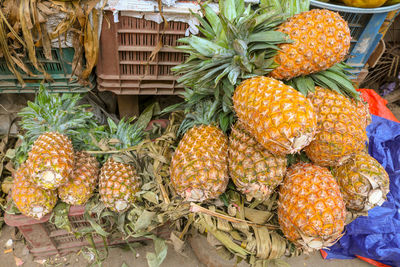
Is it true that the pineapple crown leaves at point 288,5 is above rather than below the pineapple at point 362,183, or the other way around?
above

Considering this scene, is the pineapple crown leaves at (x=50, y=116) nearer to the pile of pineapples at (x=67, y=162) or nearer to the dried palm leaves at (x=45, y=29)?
the pile of pineapples at (x=67, y=162)

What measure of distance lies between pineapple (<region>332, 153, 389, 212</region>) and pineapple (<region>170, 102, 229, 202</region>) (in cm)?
80

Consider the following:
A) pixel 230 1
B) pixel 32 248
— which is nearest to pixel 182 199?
pixel 230 1

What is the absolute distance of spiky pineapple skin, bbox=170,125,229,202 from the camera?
1555mm

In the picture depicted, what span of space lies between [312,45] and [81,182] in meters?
1.77

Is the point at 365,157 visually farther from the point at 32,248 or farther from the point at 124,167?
the point at 32,248

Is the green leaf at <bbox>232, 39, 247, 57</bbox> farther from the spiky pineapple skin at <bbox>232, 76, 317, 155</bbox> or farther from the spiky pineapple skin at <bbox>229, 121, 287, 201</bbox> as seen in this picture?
the spiky pineapple skin at <bbox>229, 121, 287, 201</bbox>

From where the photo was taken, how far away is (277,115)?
130 cm

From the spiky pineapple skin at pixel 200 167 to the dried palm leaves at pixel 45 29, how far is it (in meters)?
1.09

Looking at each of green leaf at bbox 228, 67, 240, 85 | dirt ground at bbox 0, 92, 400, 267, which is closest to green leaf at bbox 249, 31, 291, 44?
green leaf at bbox 228, 67, 240, 85

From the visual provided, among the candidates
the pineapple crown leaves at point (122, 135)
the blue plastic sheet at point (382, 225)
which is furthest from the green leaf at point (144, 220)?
the blue plastic sheet at point (382, 225)

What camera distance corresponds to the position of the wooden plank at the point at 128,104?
2.68 m

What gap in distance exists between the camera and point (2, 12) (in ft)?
5.95

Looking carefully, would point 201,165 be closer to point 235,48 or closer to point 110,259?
point 235,48
